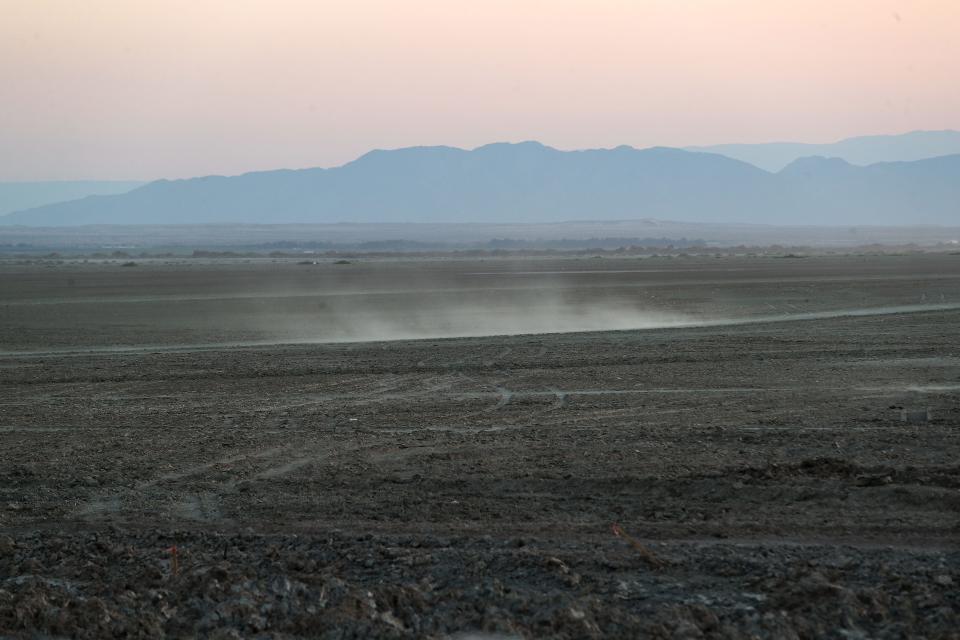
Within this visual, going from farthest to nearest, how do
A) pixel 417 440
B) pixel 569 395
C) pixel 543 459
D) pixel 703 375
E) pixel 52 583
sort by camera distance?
pixel 703 375, pixel 569 395, pixel 417 440, pixel 543 459, pixel 52 583

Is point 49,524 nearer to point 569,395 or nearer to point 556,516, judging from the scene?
point 556,516

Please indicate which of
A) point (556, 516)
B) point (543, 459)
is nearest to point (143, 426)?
point (543, 459)

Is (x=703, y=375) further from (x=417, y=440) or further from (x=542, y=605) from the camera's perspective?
(x=542, y=605)

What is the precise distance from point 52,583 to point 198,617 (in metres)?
1.35

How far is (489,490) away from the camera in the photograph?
10.3 m

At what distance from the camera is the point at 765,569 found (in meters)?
7.75

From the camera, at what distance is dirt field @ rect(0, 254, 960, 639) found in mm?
7363

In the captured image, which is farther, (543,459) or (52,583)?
(543,459)

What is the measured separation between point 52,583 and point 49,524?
1.76 m

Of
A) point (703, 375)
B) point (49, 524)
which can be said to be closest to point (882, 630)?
point (49, 524)

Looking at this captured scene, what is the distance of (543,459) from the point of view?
11.6 metres

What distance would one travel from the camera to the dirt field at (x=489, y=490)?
7.36 m

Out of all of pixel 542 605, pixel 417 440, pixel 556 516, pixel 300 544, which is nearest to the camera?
pixel 542 605

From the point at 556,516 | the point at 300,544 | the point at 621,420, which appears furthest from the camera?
the point at 621,420
